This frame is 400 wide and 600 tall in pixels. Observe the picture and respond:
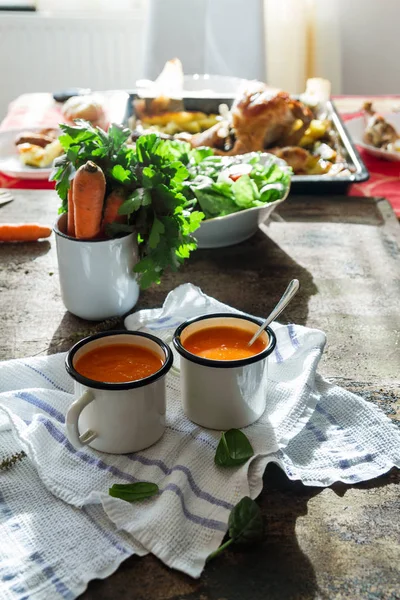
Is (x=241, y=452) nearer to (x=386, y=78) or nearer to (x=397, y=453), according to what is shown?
(x=397, y=453)

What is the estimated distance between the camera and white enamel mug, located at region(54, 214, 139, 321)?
115 cm

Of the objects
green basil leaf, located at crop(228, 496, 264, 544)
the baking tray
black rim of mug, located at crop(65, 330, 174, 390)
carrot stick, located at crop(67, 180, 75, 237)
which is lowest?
the baking tray

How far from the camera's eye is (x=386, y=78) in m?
3.63

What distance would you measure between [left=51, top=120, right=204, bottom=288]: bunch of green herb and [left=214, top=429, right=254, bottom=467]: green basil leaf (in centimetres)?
35

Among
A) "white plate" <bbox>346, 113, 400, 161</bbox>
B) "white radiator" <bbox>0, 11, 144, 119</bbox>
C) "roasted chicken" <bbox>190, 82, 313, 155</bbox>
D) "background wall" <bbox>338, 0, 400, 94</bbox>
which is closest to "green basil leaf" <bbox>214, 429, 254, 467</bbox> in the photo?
"roasted chicken" <bbox>190, 82, 313, 155</bbox>

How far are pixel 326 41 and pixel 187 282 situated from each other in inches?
97.3

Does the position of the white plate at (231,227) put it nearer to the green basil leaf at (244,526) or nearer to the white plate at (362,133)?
the white plate at (362,133)

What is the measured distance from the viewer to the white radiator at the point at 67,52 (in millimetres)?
3607

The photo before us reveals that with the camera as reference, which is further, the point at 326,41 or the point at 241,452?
the point at 326,41

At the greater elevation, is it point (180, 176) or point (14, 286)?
point (180, 176)

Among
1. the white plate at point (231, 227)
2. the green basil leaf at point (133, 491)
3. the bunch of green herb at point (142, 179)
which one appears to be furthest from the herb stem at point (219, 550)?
the white plate at point (231, 227)

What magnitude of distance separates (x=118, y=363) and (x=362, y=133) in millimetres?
1533

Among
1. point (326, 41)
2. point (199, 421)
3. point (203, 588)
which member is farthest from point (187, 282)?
point (326, 41)

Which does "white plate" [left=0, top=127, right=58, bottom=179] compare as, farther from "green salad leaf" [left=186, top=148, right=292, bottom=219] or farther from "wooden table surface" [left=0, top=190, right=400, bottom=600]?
"green salad leaf" [left=186, top=148, right=292, bottom=219]
